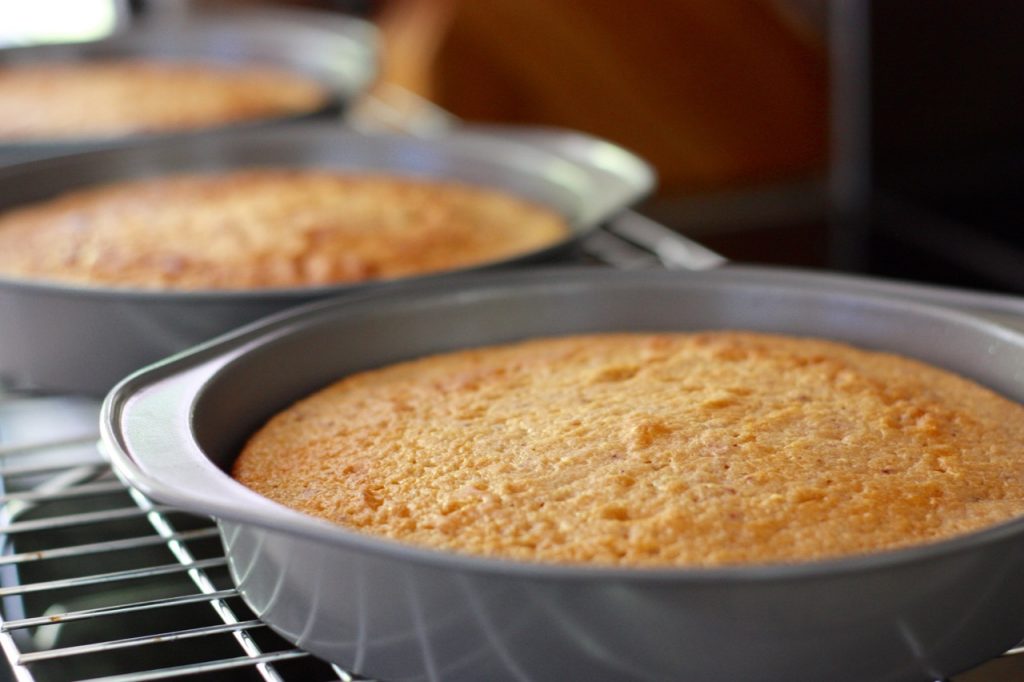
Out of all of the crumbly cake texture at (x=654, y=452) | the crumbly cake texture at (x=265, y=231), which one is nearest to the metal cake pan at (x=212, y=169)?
the crumbly cake texture at (x=265, y=231)

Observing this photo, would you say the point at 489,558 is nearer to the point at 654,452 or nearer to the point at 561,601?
the point at 561,601

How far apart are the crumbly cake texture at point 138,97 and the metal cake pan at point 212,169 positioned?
0.12 metres

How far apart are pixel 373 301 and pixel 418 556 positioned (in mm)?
545

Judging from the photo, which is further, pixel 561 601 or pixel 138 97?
pixel 138 97

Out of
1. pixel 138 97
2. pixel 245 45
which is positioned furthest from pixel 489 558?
pixel 245 45

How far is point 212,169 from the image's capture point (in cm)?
191

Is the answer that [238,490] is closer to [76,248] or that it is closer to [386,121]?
[76,248]

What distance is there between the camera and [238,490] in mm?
768

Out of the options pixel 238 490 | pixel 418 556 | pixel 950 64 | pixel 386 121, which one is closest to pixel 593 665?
pixel 418 556

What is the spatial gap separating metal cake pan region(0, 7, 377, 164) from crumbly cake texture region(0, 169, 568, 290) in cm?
58

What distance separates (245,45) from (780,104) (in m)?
1.47

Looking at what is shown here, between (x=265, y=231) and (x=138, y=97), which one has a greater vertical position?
(x=265, y=231)

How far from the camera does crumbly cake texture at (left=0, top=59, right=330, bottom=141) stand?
2.12 m

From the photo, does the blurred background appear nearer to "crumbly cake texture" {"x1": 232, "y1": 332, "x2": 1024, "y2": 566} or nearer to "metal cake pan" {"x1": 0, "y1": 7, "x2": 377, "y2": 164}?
"metal cake pan" {"x1": 0, "y1": 7, "x2": 377, "y2": 164}
